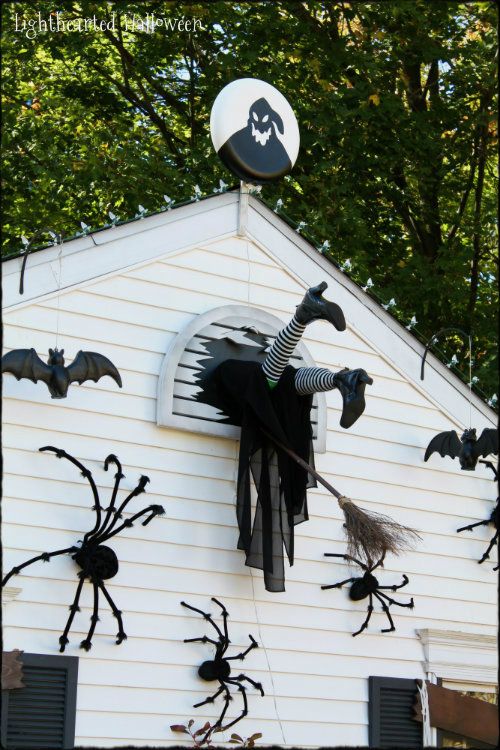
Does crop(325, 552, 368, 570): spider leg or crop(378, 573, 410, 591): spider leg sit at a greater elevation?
crop(325, 552, 368, 570): spider leg

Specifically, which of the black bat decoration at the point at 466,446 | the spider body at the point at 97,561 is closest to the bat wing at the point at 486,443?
the black bat decoration at the point at 466,446

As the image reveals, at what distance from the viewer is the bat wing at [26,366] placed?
6066 millimetres

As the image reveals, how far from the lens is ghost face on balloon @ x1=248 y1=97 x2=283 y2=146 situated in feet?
24.0

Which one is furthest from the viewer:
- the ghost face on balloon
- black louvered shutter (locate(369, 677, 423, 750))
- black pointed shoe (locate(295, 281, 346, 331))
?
the ghost face on balloon

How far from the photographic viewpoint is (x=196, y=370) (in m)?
6.89

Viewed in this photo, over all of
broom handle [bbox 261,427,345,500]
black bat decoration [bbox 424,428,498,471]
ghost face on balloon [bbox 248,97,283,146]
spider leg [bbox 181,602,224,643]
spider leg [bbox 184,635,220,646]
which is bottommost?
spider leg [bbox 184,635,220,646]

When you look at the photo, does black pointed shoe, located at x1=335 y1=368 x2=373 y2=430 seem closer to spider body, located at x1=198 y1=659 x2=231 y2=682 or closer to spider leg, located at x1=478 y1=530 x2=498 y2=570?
spider body, located at x1=198 y1=659 x2=231 y2=682

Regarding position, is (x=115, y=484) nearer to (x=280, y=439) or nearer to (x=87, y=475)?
(x=87, y=475)

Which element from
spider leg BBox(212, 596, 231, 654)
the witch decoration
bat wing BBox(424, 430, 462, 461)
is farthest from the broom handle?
bat wing BBox(424, 430, 462, 461)

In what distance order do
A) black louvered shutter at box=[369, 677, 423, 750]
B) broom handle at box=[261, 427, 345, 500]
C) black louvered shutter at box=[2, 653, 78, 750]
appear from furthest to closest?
black louvered shutter at box=[369, 677, 423, 750] < broom handle at box=[261, 427, 345, 500] < black louvered shutter at box=[2, 653, 78, 750]

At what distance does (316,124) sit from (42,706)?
803 cm

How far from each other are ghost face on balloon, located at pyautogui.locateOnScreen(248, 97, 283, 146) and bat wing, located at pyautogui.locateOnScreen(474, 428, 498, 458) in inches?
87.0

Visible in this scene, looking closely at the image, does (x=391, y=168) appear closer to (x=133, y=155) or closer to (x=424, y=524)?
(x=133, y=155)

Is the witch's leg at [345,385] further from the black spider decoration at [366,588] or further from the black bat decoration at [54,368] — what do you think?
the black bat decoration at [54,368]
